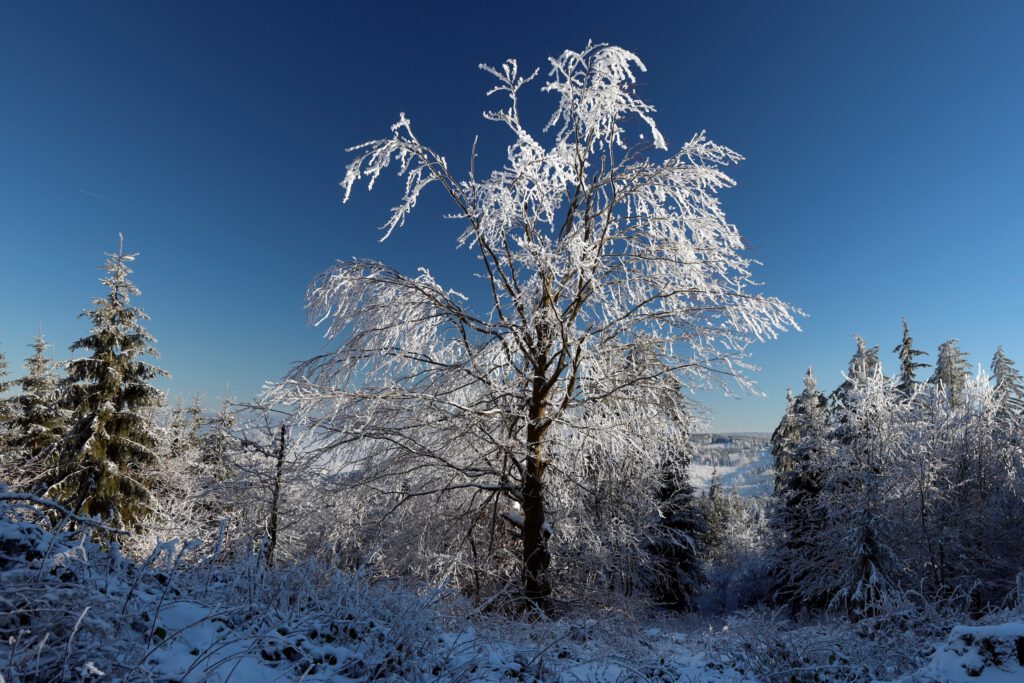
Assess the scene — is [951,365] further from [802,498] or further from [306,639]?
[306,639]

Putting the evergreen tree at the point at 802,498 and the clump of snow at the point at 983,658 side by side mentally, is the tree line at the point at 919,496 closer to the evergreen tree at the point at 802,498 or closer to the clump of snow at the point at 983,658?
the evergreen tree at the point at 802,498

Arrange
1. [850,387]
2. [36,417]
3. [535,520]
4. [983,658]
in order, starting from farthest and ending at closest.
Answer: [850,387] → [36,417] → [535,520] → [983,658]

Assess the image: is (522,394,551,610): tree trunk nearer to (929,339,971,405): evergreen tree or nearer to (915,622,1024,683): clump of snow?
(915,622,1024,683): clump of snow

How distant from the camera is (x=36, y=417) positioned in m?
18.9

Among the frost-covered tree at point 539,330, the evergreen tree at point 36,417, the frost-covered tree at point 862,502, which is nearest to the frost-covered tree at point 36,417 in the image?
the evergreen tree at point 36,417

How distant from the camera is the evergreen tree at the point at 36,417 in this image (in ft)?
59.9

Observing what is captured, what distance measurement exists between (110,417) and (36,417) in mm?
6642

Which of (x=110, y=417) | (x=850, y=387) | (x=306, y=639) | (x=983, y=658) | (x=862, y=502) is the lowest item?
(x=983, y=658)

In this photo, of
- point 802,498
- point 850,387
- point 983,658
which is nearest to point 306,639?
point 983,658

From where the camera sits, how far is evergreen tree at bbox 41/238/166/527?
49.5ft

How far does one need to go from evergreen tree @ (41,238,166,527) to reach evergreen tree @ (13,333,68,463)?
106 inches

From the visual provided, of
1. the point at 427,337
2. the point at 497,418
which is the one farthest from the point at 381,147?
the point at 497,418

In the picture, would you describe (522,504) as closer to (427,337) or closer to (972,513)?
(427,337)

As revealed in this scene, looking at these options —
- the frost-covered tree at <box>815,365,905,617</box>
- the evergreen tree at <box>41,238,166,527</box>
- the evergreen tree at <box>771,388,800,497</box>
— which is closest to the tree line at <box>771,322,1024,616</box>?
the frost-covered tree at <box>815,365,905,617</box>
